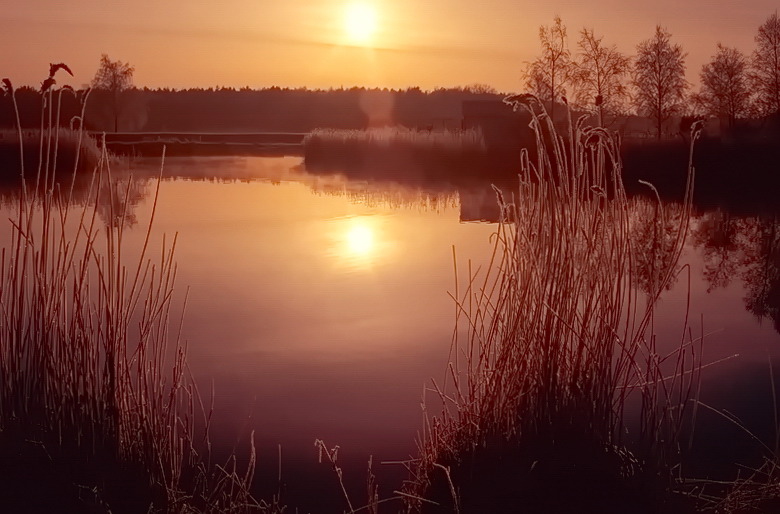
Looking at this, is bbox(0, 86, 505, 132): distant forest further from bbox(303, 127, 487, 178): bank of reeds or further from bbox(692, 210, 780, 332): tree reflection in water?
bbox(692, 210, 780, 332): tree reflection in water

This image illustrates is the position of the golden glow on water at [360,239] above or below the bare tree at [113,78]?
below

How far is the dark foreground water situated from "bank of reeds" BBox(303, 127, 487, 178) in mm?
3911

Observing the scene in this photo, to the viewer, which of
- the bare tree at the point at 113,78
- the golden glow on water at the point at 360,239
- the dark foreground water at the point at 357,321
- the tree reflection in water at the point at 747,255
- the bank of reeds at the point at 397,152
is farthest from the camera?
the bare tree at the point at 113,78

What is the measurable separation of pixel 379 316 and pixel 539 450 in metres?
2.66

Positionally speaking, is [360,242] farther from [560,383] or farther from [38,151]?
[38,151]

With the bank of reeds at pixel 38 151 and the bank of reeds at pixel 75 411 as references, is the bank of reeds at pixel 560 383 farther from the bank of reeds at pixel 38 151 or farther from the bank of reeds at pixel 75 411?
the bank of reeds at pixel 38 151

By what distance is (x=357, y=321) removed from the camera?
15.6 feet

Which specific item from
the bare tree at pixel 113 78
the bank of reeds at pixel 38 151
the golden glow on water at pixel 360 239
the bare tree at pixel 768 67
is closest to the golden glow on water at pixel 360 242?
the golden glow on water at pixel 360 239

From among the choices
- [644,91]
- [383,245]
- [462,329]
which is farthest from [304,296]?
[644,91]

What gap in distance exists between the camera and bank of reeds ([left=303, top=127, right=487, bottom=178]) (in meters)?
13.9

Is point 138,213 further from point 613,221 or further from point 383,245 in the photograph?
point 613,221

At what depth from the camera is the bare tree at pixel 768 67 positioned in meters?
20.3

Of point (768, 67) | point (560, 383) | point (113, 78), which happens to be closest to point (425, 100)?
point (113, 78)

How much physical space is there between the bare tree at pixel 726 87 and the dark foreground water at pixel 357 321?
18.2 m
